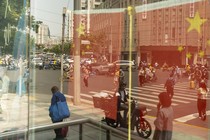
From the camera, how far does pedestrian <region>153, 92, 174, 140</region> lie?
3.19 feet

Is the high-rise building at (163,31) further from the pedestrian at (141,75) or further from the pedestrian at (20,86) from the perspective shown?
the pedestrian at (20,86)

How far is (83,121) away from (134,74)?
1.20ft

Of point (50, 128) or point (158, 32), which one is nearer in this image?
point (158, 32)

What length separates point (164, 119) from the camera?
0.98 meters

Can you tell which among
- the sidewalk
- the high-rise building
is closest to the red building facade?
the high-rise building

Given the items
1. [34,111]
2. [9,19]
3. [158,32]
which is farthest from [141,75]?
[9,19]

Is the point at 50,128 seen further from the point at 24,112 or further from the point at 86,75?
the point at 86,75

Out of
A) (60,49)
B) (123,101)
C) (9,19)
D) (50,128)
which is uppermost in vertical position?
(9,19)

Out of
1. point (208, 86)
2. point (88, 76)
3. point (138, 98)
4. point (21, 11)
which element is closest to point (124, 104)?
point (138, 98)

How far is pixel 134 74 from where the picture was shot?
1.06 m

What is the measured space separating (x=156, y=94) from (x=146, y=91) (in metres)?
0.05

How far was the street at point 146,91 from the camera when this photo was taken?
0.94 meters

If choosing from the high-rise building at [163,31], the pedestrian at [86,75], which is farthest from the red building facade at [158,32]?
the pedestrian at [86,75]

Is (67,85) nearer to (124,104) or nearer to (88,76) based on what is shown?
(88,76)
